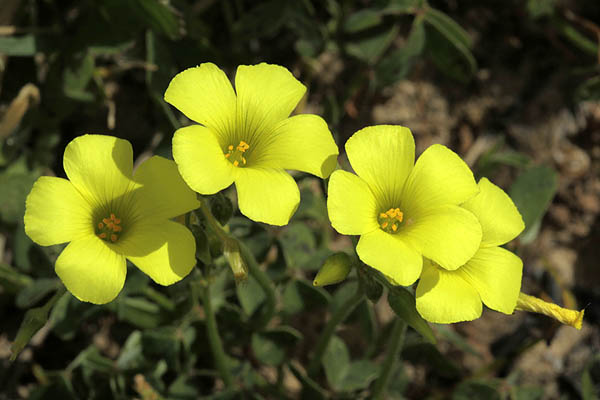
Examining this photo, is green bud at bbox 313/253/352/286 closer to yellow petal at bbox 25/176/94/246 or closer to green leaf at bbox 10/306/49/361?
yellow petal at bbox 25/176/94/246

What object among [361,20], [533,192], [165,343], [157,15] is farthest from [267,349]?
[361,20]

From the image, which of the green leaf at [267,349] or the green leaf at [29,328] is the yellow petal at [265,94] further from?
the green leaf at [267,349]

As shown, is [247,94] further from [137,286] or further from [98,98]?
[98,98]

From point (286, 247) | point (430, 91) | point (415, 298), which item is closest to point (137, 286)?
point (286, 247)

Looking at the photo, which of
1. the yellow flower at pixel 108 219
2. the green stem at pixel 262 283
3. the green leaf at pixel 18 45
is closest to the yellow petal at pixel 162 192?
the yellow flower at pixel 108 219

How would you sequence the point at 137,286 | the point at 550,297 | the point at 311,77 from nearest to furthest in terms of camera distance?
1. the point at 137,286
2. the point at 550,297
3. the point at 311,77

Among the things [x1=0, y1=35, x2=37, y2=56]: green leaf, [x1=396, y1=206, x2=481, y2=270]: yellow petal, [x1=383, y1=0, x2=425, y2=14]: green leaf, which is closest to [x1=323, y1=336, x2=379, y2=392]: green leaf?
[x1=396, y1=206, x2=481, y2=270]: yellow petal
